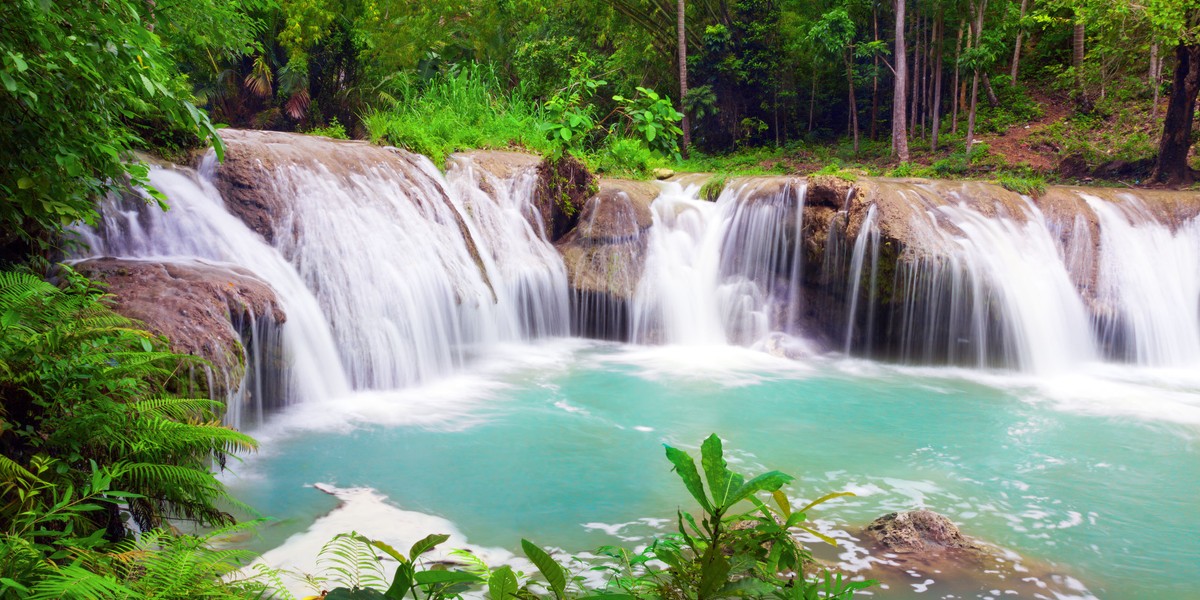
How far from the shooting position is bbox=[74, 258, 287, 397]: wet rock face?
17.4ft

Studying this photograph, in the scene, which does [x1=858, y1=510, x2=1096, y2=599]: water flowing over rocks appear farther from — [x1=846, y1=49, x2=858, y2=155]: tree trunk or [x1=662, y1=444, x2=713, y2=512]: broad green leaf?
[x1=846, y1=49, x2=858, y2=155]: tree trunk

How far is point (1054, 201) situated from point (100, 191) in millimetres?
11520

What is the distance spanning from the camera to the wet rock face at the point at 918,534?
170 inches

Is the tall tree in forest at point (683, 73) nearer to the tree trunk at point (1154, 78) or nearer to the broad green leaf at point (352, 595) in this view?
the tree trunk at point (1154, 78)

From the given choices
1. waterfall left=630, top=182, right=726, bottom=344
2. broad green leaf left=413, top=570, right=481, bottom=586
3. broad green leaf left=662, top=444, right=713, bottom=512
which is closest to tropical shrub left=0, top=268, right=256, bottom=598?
broad green leaf left=413, top=570, right=481, bottom=586

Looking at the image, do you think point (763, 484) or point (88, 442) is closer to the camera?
point (763, 484)

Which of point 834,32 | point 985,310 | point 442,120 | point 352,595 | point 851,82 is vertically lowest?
point 352,595

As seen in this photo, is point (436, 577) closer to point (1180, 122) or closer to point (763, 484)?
point (763, 484)

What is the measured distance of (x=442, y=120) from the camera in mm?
12695

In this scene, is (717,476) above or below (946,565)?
above

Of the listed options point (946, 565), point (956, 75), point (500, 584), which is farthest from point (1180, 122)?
point (500, 584)

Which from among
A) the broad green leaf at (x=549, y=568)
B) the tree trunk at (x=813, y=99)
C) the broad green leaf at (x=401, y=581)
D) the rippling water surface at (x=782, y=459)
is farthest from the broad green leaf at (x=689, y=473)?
the tree trunk at (x=813, y=99)

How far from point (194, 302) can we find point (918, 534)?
16.7ft

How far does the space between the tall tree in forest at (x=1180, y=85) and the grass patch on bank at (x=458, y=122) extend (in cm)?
1044
